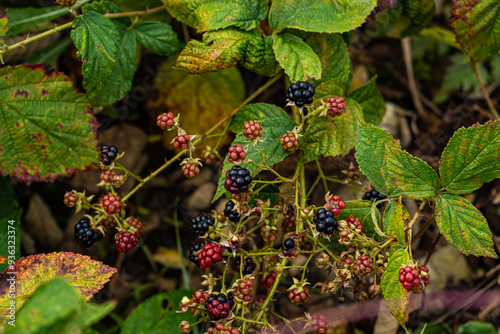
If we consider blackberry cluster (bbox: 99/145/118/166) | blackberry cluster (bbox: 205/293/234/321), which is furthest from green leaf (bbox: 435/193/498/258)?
blackberry cluster (bbox: 99/145/118/166)

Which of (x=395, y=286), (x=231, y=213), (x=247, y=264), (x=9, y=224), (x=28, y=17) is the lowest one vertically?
(x=9, y=224)

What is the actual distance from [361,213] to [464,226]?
362 millimetres

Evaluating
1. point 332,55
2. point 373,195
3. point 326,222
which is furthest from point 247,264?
point 332,55

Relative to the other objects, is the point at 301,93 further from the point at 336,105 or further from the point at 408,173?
the point at 408,173

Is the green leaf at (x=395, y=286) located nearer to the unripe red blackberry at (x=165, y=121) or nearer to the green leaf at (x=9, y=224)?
the unripe red blackberry at (x=165, y=121)

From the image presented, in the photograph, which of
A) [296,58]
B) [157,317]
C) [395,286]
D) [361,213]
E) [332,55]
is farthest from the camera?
[157,317]

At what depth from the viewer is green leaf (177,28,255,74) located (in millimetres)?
1683

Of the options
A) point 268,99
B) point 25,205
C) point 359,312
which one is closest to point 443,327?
point 359,312

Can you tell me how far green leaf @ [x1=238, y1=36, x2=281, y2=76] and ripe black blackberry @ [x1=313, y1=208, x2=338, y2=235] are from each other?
0.73 m

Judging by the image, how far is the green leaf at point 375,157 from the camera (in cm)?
153

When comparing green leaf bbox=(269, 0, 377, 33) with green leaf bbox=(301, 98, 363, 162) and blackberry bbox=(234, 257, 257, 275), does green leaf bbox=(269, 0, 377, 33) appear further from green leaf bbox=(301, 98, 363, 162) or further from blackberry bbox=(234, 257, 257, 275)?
blackberry bbox=(234, 257, 257, 275)

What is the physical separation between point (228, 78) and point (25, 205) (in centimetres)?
154

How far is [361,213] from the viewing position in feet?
5.13

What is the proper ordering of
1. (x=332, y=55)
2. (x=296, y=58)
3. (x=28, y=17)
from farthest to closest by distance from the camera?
(x=28, y=17), (x=332, y=55), (x=296, y=58)
